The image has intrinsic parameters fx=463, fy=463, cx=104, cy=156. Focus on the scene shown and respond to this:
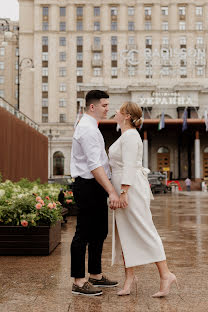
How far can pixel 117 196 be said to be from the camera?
4508mm

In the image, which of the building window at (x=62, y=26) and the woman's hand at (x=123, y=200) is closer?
the woman's hand at (x=123, y=200)

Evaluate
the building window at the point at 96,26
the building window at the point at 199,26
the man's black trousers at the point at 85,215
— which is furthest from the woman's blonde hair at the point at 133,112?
the building window at the point at 199,26

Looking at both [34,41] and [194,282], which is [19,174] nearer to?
[194,282]

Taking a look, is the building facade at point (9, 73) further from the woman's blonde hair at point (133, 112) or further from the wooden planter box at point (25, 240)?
the woman's blonde hair at point (133, 112)

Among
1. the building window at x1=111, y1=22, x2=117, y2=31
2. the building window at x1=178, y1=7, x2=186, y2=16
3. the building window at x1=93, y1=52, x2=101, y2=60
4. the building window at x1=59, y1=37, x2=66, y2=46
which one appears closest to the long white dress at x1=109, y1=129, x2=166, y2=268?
the building window at x1=93, y1=52, x2=101, y2=60

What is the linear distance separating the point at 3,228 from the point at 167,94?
52.2 metres

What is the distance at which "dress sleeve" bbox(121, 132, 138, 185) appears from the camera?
14.6 feet

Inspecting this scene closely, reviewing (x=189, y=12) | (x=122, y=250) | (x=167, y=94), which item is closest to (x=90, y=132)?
(x=122, y=250)

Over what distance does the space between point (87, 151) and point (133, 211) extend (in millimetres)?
746

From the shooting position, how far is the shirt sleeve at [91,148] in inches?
Result: 179

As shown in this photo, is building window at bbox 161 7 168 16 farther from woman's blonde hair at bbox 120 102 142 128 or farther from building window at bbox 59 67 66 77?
woman's blonde hair at bbox 120 102 142 128

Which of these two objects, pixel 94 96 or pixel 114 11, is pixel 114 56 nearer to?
pixel 114 11

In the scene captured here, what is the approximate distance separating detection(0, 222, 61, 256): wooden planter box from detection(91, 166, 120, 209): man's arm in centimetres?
290

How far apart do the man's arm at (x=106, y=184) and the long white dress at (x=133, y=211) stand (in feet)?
0.42
